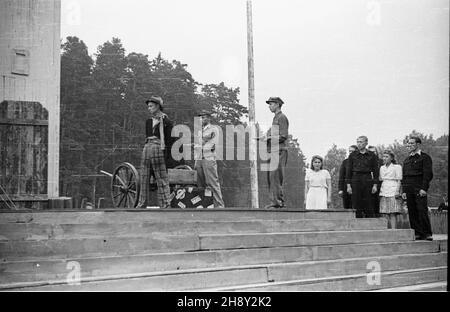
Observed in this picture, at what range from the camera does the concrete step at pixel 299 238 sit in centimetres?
582

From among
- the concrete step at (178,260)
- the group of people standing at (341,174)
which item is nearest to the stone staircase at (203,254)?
the concrete step at (178,260)

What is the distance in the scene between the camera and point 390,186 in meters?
8.73

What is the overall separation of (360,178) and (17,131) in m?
4.67

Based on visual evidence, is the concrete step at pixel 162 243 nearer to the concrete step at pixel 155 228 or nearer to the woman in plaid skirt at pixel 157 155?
the concrete step at pixel 155 228

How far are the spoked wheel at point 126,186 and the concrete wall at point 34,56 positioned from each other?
1175 mm

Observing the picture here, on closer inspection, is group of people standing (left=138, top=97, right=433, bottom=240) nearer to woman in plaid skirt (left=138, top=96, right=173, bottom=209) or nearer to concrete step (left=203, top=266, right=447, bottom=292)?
woman in plaid skirt (left=138, top=96, right=173, bottom=209)

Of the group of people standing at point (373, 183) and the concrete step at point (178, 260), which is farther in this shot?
the group of people standing at point (373, 183)

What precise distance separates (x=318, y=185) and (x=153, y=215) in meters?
3.59

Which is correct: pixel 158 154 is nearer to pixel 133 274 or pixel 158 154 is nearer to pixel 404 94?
pixel 133 274

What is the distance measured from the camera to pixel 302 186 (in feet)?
43.0

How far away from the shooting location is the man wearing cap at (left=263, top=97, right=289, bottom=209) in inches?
316

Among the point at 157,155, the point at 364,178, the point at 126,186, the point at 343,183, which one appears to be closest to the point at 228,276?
the point at 157,155

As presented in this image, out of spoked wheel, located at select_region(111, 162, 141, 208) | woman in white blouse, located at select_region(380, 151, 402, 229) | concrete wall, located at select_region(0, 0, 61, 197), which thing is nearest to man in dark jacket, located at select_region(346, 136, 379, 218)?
woman in white blouse, located at select_region(380, 151, 402, 229)

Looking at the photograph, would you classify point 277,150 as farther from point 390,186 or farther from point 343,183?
point 390,186
